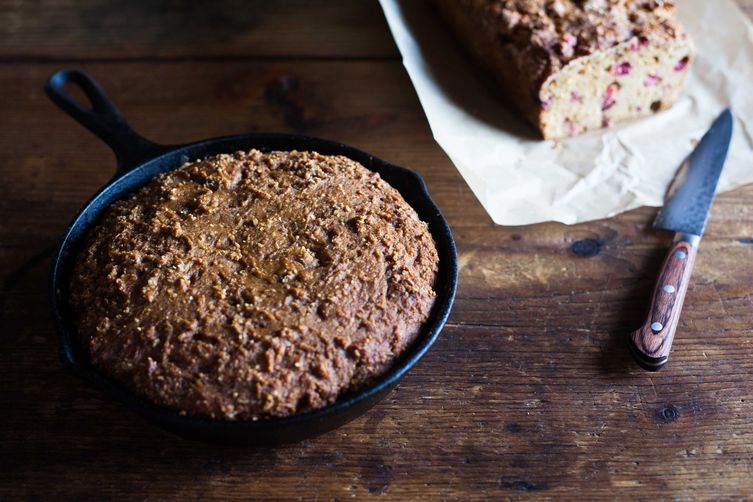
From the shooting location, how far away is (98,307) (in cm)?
148

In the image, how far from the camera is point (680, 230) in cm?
195

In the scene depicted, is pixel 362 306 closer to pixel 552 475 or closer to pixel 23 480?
pixel 552 475

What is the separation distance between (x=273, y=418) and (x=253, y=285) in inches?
10.8

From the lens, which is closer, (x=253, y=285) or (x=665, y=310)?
(x=253, y=285)

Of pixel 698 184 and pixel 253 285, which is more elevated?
pixel 253 285

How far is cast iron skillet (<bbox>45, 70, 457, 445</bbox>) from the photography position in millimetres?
1337

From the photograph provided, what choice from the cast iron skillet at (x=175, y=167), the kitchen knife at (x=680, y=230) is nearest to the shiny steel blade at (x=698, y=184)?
the kitchen knife at (x=680, y=230)

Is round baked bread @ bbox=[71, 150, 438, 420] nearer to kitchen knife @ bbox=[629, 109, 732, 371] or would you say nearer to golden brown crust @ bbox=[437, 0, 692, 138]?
kitchen knife @ bbox=[629, 109, 732, 371]

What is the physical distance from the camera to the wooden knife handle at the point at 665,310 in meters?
1.67

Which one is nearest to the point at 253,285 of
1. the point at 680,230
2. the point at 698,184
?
the point at 680,230

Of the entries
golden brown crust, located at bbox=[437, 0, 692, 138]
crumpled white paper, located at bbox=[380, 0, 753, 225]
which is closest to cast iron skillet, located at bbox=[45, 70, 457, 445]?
crumpled white paper, located at bbox=[380, 0, 753, 225]

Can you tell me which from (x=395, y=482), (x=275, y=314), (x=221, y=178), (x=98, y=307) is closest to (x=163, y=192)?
(x=221, y=178)

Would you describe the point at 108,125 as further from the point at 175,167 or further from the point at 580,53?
the point at 580,53

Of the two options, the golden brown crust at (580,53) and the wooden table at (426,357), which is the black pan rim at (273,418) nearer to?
the wooden table at (426,357)
